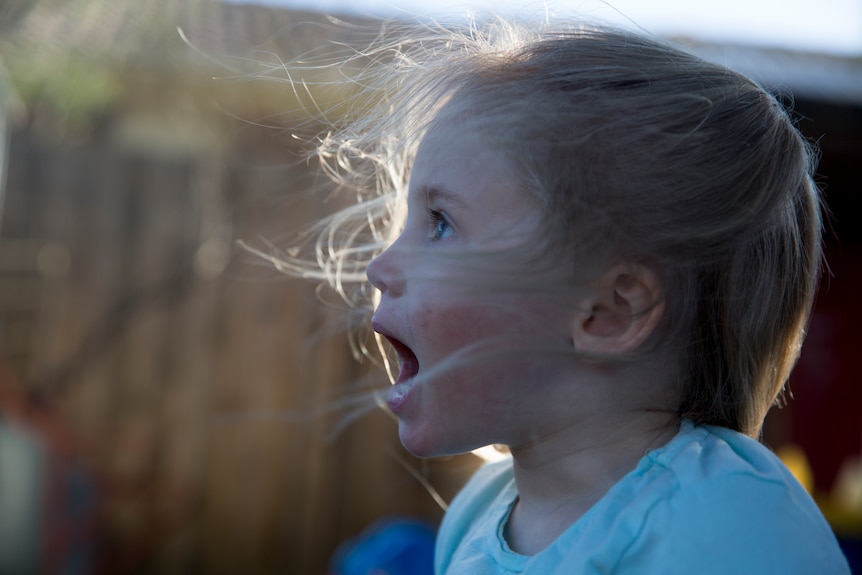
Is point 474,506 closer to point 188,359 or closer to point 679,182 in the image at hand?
point 679,182

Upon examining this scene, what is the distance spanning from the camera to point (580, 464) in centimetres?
105

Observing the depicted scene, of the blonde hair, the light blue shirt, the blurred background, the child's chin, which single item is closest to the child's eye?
the blonde hair

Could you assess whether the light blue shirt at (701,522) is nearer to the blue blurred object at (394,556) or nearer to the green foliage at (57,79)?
the blue blurred object at (394,556)

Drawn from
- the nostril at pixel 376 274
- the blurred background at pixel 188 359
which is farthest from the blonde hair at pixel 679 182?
the blurred background at pixel 188 359

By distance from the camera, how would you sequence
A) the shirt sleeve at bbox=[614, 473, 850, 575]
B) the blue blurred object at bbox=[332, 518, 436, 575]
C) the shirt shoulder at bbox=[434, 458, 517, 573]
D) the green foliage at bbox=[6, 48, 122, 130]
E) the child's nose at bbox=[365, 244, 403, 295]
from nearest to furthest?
1. the shirt sleeve at bbox=[614, 473, 850, 575]
2. the child's nose at bbox=[365, 244, 403, 295]
3. the shirt shoulder at bbox=[434, 458, 517, 573]
4. the green foliage at bbox=[6, 48, 122, 130]
5. the blue blurred object at bbox=[332, 518, 436, 575]

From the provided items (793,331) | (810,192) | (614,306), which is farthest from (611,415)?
(810,192)

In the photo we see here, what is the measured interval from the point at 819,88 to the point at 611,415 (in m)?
3.53

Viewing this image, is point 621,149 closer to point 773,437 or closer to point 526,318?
point 526,318

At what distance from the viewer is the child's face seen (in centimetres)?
102

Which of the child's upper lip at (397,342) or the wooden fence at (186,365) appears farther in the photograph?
the wooden fence at (186,365)

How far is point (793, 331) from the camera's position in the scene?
3.68ft

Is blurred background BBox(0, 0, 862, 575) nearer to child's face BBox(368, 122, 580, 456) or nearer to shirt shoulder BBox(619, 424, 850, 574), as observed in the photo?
child's face BBox(368, 122, 580, 456)

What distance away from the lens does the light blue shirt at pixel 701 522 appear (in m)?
0.87

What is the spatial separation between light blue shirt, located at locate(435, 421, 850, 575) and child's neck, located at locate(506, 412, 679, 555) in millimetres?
32
